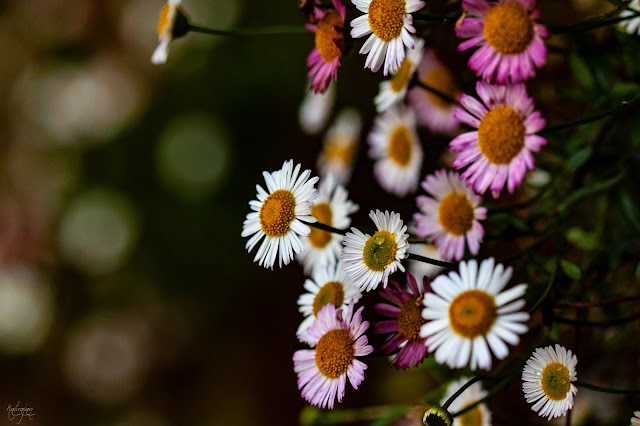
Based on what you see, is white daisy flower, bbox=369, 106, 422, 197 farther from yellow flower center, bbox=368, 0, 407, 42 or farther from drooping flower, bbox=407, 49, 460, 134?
yellow flower center, bbox=368, 0, 407, 42

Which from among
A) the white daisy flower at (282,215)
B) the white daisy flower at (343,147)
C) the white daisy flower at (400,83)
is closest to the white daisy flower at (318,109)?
the white daisy flower at (343,147)

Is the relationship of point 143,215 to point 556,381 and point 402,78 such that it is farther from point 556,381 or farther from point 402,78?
point 556,381

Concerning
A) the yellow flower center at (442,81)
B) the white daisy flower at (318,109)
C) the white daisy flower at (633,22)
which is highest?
the white daisy flower at (633,22)

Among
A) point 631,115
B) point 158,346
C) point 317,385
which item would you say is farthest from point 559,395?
point 158,346

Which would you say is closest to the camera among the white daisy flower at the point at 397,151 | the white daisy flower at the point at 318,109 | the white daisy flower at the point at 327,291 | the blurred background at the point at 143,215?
the white daisy flower at the point at 327,291

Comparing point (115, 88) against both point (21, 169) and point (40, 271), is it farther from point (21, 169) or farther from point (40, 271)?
point (40, 271)

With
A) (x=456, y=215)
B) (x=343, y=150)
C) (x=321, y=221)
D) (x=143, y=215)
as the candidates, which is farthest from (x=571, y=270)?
(x=143, y=215)

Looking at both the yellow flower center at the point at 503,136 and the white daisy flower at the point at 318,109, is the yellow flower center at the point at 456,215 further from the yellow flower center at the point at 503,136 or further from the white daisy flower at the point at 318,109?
the white daisy flower at the point at 318,109

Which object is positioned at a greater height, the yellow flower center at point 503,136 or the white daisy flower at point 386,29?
the white daisy flower at point 386,29
